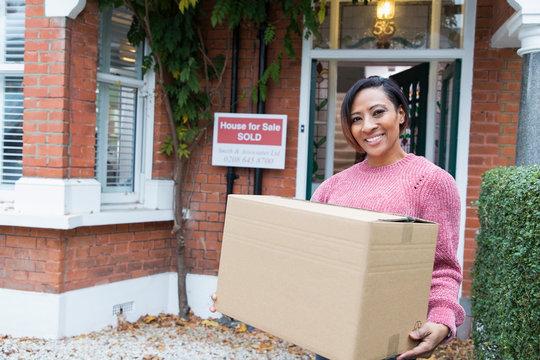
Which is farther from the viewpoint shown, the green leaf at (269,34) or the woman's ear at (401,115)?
the green leaf at (269,34)

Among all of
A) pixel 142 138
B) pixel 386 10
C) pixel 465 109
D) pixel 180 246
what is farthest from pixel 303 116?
pixel 180 246

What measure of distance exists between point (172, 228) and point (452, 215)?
3.57 meters

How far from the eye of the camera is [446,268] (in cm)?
148

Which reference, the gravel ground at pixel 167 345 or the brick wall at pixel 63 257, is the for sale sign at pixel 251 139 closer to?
the brick wall at pixel 63 257

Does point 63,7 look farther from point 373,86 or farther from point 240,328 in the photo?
point 373,86

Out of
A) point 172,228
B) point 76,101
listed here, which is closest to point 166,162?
point 172,228

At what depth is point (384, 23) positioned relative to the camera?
4508mm

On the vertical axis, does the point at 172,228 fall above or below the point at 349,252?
below

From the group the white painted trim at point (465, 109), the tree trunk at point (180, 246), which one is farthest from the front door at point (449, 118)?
the tree trunk at point (180, 246)

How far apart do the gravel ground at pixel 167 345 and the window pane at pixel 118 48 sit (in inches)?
86.4

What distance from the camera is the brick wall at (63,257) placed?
3.83 m

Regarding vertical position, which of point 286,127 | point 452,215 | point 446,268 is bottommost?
point 446,268

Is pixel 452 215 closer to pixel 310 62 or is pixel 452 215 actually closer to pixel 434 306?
pixel 434 306

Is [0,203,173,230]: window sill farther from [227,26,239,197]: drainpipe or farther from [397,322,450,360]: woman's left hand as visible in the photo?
[397,322,450,360]: woman's left hand
